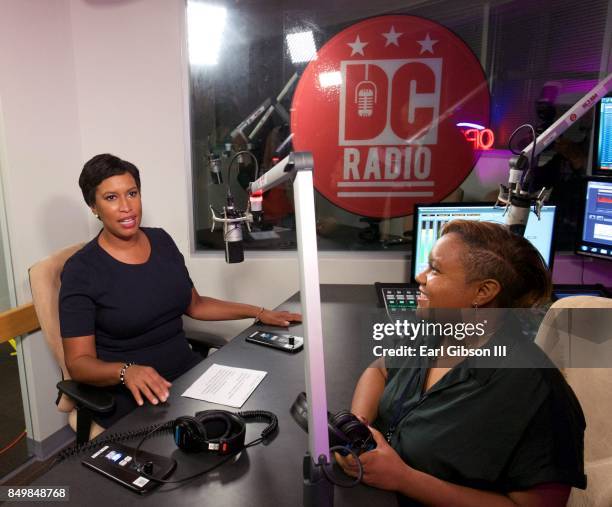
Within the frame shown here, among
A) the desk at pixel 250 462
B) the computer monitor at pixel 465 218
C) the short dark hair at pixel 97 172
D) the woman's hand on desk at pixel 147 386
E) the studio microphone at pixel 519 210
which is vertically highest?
the short dark hair at pixel 97 172

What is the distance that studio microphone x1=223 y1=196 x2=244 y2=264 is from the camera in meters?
1.43

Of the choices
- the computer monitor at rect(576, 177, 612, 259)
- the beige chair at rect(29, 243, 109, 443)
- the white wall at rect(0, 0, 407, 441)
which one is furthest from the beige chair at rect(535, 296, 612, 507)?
the beige chair at rect(29, 243, 109, 443)

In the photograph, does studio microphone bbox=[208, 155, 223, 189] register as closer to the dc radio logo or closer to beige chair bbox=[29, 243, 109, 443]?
the dc radio logo

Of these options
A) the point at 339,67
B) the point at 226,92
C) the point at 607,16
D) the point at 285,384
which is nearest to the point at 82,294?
the point at 285,384

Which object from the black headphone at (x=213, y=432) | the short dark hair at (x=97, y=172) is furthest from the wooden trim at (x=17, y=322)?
the black headphone at (x=213, y=432)

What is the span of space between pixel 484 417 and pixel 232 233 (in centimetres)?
88

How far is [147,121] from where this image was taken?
8.14 feet

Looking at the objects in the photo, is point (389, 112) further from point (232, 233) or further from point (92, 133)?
point (92, 133)

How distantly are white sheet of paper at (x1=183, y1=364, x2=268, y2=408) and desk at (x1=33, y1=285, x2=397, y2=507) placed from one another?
21 mm

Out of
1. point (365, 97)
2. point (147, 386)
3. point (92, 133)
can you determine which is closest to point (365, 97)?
point (365, 97)

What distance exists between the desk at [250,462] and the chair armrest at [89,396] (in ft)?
0.68

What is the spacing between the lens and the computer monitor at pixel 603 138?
6.30 ft

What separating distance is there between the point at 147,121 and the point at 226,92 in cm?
45
